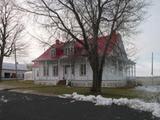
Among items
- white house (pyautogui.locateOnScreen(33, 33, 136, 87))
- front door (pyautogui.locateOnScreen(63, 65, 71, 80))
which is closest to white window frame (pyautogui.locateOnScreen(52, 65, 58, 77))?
white house (pyautogui.locateOnScreen(33, 33, 136, 87))

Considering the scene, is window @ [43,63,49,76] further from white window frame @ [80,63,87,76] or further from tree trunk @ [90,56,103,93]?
tree trunk @ [90,56,103,93]

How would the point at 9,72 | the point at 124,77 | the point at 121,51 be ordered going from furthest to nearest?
the point at 9,72 < the point at 124,77 < the point at 121,51

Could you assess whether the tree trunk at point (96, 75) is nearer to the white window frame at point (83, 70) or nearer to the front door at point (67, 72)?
the white window frame at point (83, 70)

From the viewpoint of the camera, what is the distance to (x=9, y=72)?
8356 centimetres

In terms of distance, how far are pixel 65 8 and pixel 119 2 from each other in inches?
198

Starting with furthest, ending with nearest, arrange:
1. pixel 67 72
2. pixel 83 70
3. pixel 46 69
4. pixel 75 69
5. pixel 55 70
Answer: pixel 46 69
pixel 55 70
pixel 67 72
pixel 75 69
pixel 83 70

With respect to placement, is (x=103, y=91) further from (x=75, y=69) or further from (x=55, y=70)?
(x=55, y=70)

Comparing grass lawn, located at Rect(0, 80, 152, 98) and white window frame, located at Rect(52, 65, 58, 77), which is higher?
white window frame, located at Rect(52, 65, 58, 77)

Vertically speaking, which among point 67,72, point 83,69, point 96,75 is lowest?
point 96,75

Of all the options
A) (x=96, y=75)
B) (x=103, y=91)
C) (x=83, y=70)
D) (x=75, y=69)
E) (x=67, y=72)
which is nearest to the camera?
(x=96, y=75)

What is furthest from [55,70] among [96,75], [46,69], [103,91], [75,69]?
[96,75]

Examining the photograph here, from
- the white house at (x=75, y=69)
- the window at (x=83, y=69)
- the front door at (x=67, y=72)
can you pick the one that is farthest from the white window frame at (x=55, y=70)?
the window at (x=83, y=69)

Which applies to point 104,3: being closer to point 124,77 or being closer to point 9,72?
point 124,77

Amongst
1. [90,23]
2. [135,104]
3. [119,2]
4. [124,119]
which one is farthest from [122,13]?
[124,119]
